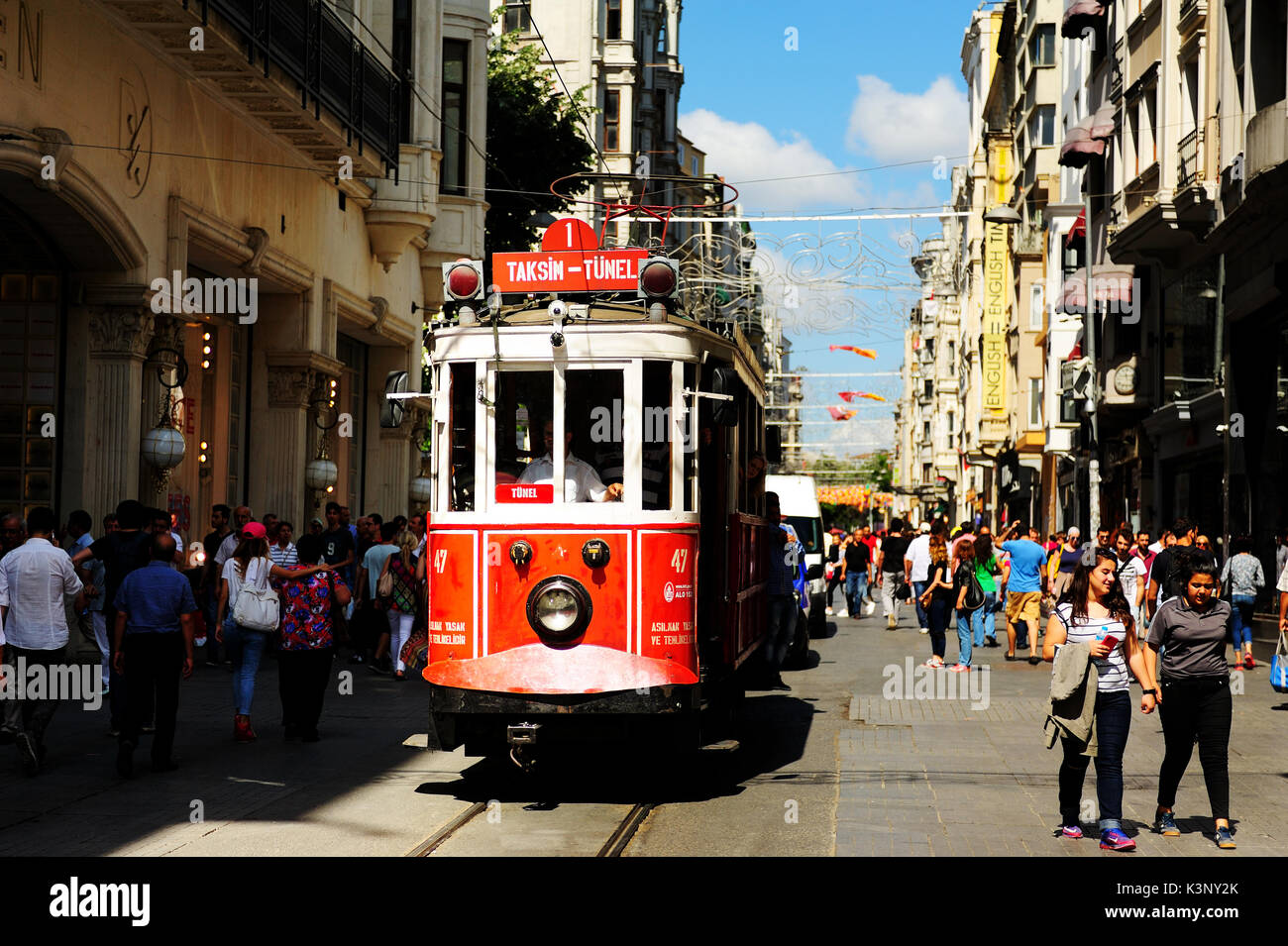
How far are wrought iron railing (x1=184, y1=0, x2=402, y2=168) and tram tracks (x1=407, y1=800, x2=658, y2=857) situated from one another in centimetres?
995

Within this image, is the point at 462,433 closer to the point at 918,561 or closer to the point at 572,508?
the point at 572,508

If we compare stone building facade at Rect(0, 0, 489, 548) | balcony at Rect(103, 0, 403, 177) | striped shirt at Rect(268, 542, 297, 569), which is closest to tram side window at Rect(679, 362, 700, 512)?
stone building facade at Rect(0, 0, 489, 548)

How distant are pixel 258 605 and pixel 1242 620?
1261cm

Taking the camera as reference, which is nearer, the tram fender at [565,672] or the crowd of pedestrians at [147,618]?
the tram fender at [565,672]

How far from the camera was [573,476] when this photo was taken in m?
10.6

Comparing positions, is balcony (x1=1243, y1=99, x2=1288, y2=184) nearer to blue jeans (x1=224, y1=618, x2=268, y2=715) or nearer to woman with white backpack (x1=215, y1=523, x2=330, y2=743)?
woman with white backpack (x1=215, y1=523, x2=330, y2=743)

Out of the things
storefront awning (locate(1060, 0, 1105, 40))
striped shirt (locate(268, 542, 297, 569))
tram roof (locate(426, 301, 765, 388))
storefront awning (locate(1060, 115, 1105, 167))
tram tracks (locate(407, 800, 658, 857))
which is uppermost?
storefront awning (locate(1060, 0, 1105, 40))

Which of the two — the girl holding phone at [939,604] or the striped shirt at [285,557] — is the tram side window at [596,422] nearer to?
the striped shirt at [285,557]

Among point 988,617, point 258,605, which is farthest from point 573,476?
point 988,617

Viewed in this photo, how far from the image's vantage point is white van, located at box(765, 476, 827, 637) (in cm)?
2635

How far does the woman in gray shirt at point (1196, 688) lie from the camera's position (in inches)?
367

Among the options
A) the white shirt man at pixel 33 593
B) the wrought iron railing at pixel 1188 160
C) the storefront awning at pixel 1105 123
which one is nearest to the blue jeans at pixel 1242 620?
the wrought iron railing at pixel 1188 160

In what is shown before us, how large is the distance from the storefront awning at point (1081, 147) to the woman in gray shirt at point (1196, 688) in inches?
1016

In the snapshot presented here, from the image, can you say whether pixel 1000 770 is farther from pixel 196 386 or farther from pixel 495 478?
pixel 196 386
